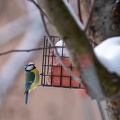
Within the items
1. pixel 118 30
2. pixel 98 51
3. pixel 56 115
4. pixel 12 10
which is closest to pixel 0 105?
pixel 56 115

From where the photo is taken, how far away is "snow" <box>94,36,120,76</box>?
0.82 m

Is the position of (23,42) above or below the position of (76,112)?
above

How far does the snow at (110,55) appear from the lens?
82cm

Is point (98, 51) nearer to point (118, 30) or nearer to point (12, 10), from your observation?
point (118, 30)

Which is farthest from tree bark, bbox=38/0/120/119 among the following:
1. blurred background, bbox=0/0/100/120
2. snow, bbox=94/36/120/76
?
blurred background, bbox=0/0/100/120

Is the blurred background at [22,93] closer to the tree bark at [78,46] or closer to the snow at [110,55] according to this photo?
the snow at [110,55]

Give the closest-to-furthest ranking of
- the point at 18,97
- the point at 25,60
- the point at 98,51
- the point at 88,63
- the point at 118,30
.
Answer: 1. the point at 88,63
2. the point at 98,51
3. the point at 118,30
4. the point at 25,60
5. the point at 18,97

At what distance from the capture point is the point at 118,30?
46.1 inches

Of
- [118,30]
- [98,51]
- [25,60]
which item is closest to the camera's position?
[98,51]

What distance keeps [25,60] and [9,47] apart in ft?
1.77

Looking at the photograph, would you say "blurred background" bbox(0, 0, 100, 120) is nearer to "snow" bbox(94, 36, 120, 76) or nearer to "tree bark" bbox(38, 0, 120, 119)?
"snow" bbox(94, 36, 120, 76)

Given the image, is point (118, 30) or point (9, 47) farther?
point (9, 47)

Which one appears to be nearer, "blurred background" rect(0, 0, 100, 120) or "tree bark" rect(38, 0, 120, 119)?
"tree bark" rect(38, 0, 120, 119)

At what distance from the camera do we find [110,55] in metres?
0.87
